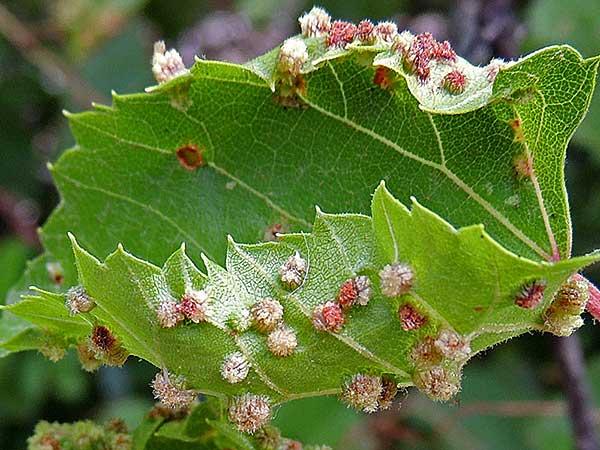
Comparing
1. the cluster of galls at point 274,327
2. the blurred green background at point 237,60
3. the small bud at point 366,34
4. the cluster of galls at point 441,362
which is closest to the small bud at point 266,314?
the cluster of galls at point 274,327

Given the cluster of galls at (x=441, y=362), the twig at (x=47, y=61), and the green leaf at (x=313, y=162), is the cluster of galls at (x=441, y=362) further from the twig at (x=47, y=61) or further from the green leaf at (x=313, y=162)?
the twig at (x=47, y=61)

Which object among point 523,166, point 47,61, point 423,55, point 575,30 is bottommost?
point 523,166

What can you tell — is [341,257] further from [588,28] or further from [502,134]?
[588,28]

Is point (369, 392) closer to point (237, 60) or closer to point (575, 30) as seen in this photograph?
point (575, 30)

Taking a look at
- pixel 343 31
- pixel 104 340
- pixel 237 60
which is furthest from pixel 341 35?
pixel 237 60

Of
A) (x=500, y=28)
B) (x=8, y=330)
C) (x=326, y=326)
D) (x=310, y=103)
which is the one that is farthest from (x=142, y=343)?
(x=500, y=28)

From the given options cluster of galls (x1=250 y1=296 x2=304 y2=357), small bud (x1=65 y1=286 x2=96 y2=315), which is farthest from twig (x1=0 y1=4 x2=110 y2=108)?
cluster of galls (x1=250 y1=296 x2=304 y2=357)
